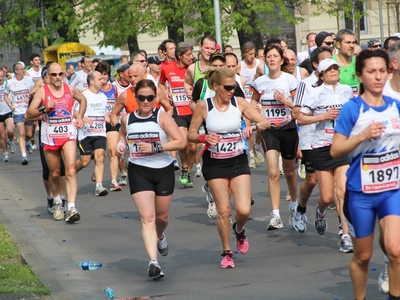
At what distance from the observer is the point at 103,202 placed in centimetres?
1404

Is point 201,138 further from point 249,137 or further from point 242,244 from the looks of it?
point 242,244

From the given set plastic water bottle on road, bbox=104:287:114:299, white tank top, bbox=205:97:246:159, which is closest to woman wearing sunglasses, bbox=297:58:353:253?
white tank top, bbox=205:97:246:159

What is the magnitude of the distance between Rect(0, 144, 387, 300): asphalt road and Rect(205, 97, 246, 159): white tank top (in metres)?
1.03

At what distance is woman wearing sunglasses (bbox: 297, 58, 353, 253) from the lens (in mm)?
9203

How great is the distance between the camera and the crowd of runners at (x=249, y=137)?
245 inches

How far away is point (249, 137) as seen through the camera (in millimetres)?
9242

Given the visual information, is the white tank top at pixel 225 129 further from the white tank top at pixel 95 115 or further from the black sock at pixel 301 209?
the white tank top at pixel 95 115

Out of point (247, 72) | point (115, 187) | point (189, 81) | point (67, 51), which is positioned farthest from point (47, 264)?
point (67, 51)

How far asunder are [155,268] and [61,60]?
3562 centimetres

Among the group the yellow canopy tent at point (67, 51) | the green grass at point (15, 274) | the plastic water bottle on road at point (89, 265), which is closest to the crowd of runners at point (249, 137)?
the plastic water bottle on road at point (89, 265)

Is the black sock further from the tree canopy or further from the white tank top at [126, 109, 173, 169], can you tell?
the tree canopy

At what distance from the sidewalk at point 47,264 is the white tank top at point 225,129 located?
1.61 meters

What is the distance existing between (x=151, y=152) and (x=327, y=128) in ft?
5.93

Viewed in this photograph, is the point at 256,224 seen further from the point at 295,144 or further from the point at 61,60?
the point at 61,60
